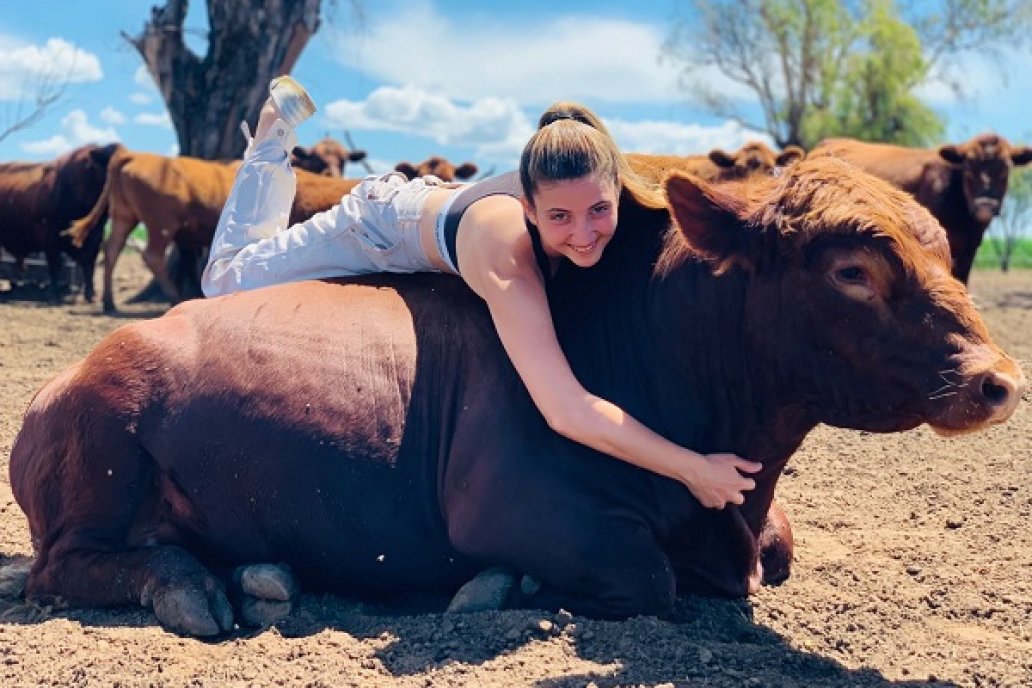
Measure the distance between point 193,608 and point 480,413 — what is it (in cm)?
113

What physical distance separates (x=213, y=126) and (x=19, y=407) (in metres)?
12.8

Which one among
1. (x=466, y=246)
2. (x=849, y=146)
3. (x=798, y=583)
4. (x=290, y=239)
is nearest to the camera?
(x=466, y=246)

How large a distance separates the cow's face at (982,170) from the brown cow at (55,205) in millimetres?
12951

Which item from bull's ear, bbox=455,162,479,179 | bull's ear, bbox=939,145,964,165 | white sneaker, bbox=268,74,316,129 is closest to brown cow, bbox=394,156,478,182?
bull's ear, bbox=455,162,479,179

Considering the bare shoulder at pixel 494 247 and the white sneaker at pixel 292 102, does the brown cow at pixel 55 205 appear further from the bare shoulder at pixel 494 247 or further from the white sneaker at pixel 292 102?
the bare shoulder at pixel 494 247

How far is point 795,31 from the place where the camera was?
43125mm

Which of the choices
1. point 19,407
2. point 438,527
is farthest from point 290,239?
point 19,407

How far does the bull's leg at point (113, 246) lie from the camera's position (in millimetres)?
16266

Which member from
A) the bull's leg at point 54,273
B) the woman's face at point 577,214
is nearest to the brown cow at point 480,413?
the woman's face at point 577,214

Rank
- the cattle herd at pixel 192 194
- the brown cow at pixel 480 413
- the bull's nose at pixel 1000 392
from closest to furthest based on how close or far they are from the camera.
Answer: the bull's nose at pixel 1000 392 < the brown cow at pixel 480 413 < the cattle herd at pixel 192 194

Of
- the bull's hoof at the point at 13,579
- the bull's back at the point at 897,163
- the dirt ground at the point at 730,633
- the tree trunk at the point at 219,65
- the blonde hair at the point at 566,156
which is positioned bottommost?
the bull's hoof at the point at 13,579

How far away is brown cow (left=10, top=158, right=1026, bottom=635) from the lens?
12.2 feet

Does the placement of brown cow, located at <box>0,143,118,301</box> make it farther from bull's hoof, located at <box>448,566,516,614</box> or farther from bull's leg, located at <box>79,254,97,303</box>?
bull's hoof, located at <box>448,566,516,614</box>

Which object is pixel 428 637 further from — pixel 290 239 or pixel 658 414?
pixel 290 239
